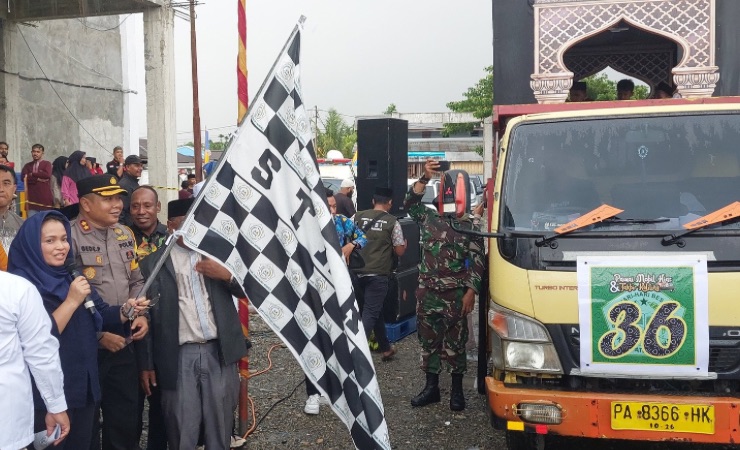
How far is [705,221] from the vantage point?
12.2ft

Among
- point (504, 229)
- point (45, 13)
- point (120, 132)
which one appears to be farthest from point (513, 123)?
point (120, 132)

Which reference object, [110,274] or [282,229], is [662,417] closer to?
[282,229]

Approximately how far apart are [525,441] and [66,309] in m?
2.77

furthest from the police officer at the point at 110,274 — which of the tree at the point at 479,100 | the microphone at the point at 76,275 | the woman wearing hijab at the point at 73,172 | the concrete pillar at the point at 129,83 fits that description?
the tree at the point at 479,100

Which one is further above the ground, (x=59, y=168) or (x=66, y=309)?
(x=59, y=168)

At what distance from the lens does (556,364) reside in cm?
374

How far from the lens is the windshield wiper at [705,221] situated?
368 cm

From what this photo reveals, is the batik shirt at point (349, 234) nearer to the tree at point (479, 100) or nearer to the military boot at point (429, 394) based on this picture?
the military boot at point (429, 394)

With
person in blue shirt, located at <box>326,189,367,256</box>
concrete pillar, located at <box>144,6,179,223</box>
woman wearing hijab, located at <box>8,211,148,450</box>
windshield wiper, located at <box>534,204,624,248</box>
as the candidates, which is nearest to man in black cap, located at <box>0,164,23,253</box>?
woman wearing hijab, located at <box>8,211,148,450</box>

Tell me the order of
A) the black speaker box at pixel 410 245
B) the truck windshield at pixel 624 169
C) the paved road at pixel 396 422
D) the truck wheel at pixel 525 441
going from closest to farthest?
the truck windshield at pixel 624 169 → the truck wheel at pixel 525 441 → the paved road at pixel 396 422 → the black speaker box at pixel 410 245

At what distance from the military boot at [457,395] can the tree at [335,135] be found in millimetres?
43853

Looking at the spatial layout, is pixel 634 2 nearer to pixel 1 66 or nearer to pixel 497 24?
pixel 497 24

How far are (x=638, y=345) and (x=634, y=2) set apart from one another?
290cm

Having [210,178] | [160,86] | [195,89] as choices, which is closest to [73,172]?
[160,86]
